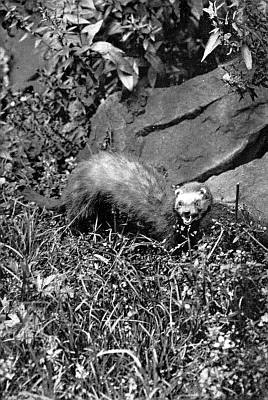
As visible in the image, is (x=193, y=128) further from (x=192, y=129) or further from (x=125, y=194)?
(x=125, y=194)

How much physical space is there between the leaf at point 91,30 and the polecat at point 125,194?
89 cm

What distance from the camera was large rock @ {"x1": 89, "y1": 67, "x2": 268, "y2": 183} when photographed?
622 cm

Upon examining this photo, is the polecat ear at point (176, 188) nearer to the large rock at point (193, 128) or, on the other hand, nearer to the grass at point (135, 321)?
the large rock at point (193, 128)

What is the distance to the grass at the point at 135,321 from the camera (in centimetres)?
403

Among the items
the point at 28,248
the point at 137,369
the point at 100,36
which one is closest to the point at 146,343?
the point at 137,369

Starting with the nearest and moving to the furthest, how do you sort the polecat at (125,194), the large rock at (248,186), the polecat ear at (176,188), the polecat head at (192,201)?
the large rock at (248,186), the polecat head at (192,201), the polecat ear at (176,188), the polecat at (125,194)

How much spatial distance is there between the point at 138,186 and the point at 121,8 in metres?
1.44

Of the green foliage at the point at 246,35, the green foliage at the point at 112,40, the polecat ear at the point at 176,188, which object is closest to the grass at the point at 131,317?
the polecat ear at the point at 176,188

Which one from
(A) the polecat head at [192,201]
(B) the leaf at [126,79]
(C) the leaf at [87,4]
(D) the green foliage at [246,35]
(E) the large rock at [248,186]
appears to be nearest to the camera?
(D) the green foliage at [246,35]

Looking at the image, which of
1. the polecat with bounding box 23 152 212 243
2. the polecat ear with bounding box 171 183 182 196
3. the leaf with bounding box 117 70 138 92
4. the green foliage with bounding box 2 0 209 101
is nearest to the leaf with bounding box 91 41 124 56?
the green foliage with bounding box 2 0 209 101

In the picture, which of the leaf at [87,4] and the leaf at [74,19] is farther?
the leaf at [87,4]

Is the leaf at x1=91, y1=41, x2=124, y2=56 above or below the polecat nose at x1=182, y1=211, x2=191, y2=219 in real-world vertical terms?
above

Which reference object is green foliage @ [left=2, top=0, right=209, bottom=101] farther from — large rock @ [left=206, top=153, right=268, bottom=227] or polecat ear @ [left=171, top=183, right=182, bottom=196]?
large rock @ [left=206, top=153, right=268, bottom=227]

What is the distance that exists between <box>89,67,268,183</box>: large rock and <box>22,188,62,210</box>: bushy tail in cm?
73
